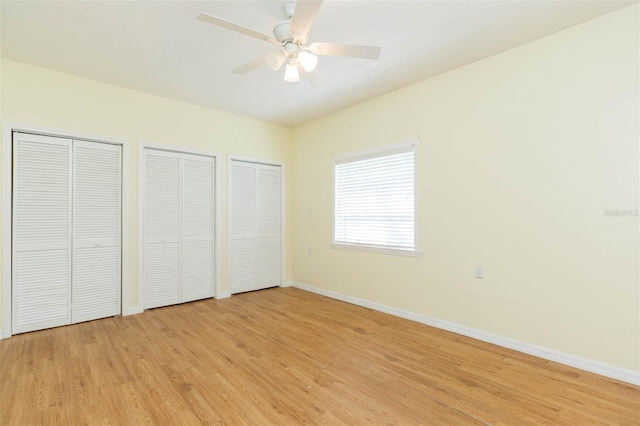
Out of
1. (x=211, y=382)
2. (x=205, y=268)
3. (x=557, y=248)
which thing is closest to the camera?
(x=211, y=382)

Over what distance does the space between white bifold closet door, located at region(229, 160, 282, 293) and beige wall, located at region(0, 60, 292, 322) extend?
183 mm

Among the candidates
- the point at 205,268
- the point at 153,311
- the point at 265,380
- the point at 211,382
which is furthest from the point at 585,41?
the point at 153,311

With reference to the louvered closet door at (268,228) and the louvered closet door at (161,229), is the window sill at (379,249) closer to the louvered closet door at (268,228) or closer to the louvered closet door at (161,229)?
the louvered closet door at (268,228)

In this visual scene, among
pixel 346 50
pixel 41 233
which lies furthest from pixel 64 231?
pixel 346 50

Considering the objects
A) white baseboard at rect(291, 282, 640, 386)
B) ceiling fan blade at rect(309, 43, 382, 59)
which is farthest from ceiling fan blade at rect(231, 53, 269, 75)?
white baseboard at rect(291, 282, 640, 386)

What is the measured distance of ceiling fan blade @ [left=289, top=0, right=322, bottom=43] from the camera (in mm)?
1887

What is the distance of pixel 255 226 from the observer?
207 inches

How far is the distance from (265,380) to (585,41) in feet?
12.3

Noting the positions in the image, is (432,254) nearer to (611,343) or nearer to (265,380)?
(611,343)

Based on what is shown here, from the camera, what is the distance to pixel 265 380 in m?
2.41

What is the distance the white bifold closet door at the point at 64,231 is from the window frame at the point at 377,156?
2902 mm

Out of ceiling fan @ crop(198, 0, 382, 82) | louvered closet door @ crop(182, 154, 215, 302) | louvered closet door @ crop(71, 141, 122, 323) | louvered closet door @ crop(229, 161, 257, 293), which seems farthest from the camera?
louvered closet door @ crop(229, 161, 257, 293)

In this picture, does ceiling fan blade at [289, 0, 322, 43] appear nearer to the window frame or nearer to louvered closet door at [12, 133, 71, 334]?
the window frame

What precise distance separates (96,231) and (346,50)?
11.7 feet
